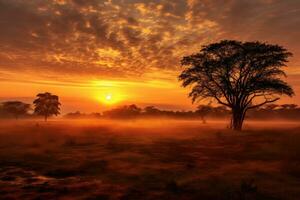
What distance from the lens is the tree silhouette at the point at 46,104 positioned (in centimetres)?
7944

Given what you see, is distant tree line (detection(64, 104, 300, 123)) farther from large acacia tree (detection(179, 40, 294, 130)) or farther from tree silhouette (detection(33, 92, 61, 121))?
large acacia tree (detection(179, 40, 294, 130))

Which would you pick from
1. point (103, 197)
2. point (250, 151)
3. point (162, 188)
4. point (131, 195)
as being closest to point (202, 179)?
point (162, 188)

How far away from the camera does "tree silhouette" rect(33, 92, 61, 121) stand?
79.4 metres

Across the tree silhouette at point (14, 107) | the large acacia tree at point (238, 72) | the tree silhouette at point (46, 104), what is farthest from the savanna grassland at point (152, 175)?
the tree silhouette at point (14, 107)

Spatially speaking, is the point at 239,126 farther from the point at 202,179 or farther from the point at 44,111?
the point at 44,111

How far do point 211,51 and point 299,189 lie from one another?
93.3 ft

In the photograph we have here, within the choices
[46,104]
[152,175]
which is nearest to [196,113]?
[46,104]

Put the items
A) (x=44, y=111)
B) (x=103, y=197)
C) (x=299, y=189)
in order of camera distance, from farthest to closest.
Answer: (x=44, y=111)
(x=299, y=189)
(x=103, y=197)

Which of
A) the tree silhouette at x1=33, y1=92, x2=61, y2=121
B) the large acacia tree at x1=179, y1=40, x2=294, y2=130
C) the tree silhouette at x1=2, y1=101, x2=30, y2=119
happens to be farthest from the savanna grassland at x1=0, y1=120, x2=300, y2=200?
the tree silhouette at x1=2, y1=101, x2=30, y2=119

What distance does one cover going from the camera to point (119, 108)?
13062cm

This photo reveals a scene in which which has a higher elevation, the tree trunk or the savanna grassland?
the tree trunk

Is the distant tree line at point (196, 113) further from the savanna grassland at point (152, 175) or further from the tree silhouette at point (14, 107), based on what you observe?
the savanna grassland at point (152, 175)

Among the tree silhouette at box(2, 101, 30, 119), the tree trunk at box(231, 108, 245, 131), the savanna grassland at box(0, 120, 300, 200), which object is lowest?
the savanna grassland at box(0, 120, 300, 200)

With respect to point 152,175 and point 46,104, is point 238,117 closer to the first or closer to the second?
point 152,175
